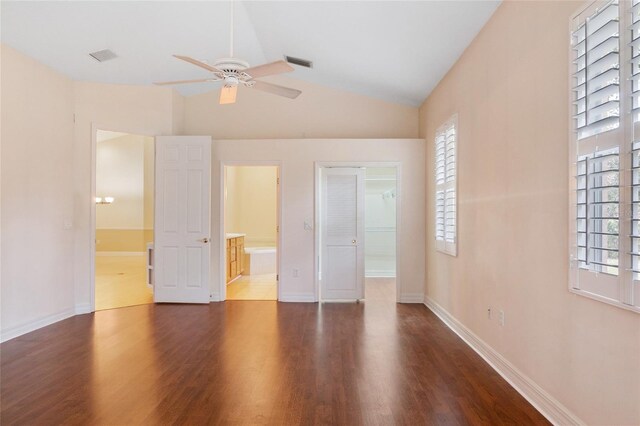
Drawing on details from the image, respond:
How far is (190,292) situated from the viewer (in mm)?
5844

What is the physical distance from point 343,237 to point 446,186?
183 cm

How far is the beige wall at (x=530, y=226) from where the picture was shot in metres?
2.07

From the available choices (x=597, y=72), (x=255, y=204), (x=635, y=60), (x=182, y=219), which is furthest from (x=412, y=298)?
(x=255, y=204)

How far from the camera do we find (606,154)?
2016 mm

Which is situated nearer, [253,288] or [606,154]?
[606,154]

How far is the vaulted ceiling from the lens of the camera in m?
3.75

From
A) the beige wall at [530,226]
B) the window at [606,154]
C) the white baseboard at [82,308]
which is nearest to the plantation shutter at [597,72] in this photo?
the window at [606,154]

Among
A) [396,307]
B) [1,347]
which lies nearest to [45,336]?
[1,347]

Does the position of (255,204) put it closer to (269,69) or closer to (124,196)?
(124,196)

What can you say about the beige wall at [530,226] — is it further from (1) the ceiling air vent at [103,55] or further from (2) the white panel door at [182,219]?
(1) the ceiling air vent at [103,55]

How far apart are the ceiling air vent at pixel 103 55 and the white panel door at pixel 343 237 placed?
3101 mm

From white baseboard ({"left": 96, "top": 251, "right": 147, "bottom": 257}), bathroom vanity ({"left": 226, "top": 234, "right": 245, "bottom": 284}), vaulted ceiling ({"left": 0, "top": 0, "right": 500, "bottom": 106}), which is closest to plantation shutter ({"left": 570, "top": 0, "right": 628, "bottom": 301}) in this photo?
vaulted ceiling ({"left": 0, "top": 0, "right": 500, "bottom": 106})

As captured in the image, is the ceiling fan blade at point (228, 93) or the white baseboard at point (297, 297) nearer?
the ceiling fan blade at point (228, 93)

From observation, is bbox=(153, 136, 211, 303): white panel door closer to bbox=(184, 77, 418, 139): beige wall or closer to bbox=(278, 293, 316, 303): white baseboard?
bbox=(184, 77, 418, 139): beige wall
